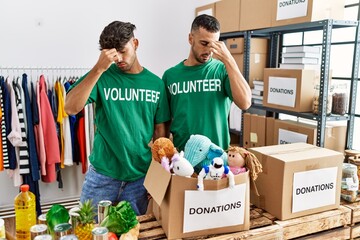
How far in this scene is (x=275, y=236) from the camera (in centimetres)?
130

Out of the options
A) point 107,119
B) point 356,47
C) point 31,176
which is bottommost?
point 31,176

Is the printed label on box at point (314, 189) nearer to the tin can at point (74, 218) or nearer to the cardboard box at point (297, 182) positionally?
the cardboard box at point (297, 182)

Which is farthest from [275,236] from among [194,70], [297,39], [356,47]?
[297,39]

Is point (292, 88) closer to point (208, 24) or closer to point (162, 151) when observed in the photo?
point (208, 24)

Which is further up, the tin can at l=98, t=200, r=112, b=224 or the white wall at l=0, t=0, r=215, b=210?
the white wall at l=0, t=0, r=215, b=210

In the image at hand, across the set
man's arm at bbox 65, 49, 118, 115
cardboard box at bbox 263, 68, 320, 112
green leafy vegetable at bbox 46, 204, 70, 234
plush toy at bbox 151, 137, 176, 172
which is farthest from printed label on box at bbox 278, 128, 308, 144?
green leafy vegetable at bbox 46, 204, 70, 234

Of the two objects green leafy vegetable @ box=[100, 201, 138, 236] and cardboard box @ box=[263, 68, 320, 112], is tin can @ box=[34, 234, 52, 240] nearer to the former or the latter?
green leafy vegetable @ box=[100, 201, 138, 236]

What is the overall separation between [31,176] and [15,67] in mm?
1050

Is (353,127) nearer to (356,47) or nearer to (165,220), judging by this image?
(356,47)

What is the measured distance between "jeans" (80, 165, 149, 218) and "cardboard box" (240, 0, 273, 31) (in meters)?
1.79

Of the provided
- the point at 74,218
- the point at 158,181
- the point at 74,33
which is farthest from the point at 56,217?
the point at 74,33

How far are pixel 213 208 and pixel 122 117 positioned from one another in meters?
0.67

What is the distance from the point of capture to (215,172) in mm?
1141

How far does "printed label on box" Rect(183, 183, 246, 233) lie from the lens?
3.80ft
